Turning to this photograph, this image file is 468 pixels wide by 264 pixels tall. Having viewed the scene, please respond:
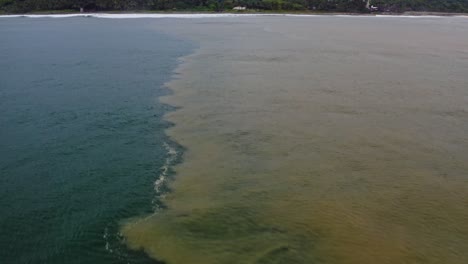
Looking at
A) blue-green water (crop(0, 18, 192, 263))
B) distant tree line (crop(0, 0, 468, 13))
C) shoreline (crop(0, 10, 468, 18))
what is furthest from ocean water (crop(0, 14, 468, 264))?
distant tree line (crop(0, 0, 468, 13))

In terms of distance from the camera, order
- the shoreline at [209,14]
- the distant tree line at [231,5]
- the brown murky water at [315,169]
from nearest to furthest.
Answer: the brown murky water at [315,169] → the shoreline at [209,14] → the distant tree line at [231,5]

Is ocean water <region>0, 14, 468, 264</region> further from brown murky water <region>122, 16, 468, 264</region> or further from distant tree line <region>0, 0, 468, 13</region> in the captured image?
distant tree line <region>0, 0, 468, 13</region>

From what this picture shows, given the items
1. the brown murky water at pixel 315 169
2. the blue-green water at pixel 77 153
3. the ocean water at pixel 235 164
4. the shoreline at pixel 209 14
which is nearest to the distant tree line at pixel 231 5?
the shoreline at pixel 209 14

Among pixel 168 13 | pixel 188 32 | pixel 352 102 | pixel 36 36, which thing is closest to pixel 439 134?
pixel 352 102

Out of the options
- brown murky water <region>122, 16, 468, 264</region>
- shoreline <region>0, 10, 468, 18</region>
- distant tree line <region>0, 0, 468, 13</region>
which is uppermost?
distant tree line <region>0, 0, 468, 13</region>

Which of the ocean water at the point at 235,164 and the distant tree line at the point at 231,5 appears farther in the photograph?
the distant tree line at the point at 231,5

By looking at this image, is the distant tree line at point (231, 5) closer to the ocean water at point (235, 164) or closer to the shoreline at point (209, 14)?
the shoreline at point (209, 14)

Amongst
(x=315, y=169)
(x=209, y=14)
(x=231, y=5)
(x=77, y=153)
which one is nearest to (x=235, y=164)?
(x=315, y=169)

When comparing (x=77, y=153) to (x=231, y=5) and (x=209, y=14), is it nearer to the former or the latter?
(x=209, y=14)
